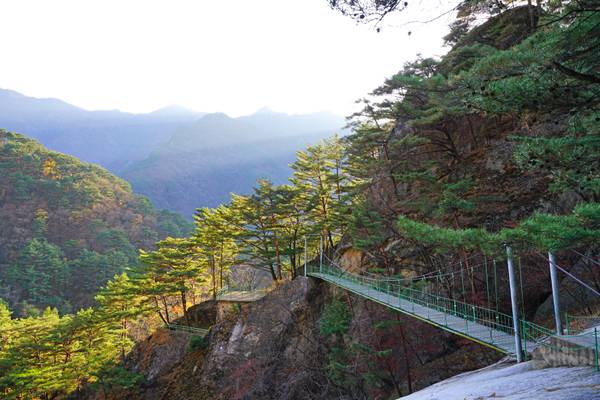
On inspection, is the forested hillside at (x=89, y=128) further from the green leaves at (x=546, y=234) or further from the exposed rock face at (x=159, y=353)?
the green leaves at (x=546, y=234)

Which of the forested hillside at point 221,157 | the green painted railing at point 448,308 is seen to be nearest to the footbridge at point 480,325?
the green painted railing at point 448,308

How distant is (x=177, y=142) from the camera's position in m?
134

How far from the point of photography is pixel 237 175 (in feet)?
389

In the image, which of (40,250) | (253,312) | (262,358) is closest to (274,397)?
(262,358)

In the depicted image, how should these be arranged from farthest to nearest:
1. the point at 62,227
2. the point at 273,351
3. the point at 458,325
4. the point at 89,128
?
the point at 89,128, the point at 62,227, the point at 273,351, the point at 458,325

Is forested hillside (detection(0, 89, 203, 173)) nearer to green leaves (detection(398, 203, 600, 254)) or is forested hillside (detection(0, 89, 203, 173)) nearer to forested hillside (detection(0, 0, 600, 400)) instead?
forested hillside (detection(0, 0, 600, 400))

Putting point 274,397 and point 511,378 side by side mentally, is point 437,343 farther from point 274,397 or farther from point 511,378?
point 511,378

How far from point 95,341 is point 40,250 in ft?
83.9

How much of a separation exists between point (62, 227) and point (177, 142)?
89.5 meters

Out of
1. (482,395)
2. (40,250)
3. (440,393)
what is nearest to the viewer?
(482,395)

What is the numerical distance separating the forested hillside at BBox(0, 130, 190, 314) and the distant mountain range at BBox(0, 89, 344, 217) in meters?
46.3

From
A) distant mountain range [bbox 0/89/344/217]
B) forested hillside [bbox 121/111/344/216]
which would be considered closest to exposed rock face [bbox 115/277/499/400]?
forested hillside [bbox 121/111/344/216]

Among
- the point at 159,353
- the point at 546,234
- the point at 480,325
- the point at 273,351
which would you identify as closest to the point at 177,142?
the point at 159,353

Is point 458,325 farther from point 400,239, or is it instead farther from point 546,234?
point 400,239
